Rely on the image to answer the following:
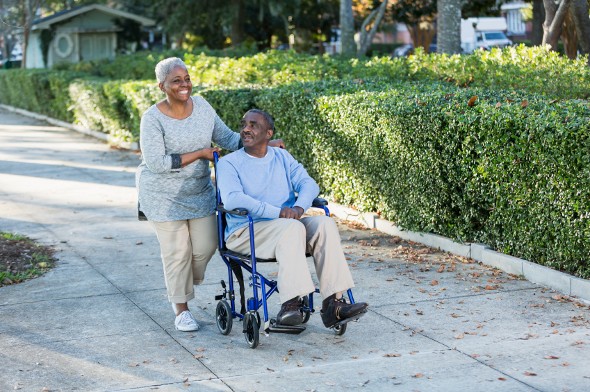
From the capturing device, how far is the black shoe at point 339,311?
630 centimetres

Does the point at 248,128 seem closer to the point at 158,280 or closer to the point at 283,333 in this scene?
the point at 283,333

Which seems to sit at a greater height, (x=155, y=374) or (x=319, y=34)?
(x=319, y=34)

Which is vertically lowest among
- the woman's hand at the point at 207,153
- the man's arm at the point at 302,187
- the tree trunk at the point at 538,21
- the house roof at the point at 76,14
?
the man's arm at the point at 302,187

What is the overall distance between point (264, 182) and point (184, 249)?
73 centimetres

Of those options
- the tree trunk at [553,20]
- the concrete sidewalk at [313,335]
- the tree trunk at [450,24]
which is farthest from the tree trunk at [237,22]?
the concrete sidewalk at [313,335]

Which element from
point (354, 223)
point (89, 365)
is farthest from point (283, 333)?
point (354, 223)

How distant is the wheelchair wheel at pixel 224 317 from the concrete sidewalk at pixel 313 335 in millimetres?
73

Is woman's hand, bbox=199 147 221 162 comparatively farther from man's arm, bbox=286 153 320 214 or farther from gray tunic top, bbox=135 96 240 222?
man's arm, bbox=286 153 320 214

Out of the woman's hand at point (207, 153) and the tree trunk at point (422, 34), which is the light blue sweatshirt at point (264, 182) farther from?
the tree trunk at point (422, 34)

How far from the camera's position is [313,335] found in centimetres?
668

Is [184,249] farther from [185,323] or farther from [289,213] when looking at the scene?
[289,213]

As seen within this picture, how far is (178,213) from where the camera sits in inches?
266

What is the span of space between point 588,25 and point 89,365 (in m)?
14.5

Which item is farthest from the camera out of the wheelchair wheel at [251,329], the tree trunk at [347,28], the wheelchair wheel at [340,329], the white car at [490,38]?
the white car at [490,38]
